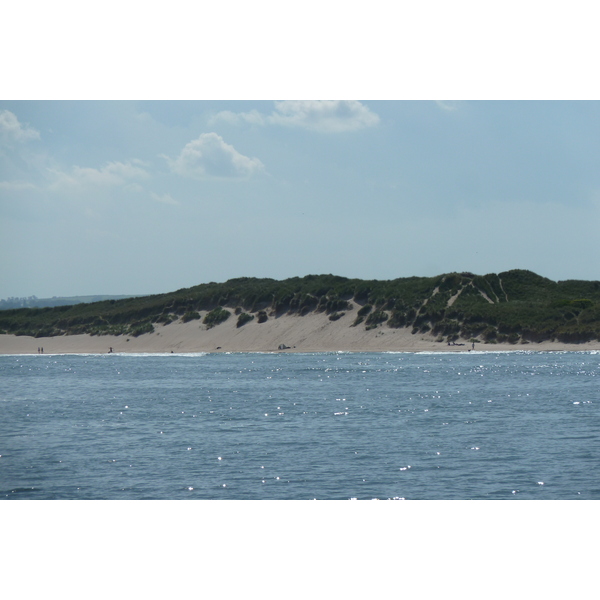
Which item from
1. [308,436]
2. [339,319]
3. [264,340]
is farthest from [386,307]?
[308,436]

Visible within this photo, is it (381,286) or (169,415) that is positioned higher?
(381,286)

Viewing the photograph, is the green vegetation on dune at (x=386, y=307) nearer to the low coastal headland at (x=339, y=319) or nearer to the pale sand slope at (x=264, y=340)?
the low coastal headland at (x=339, y=319)

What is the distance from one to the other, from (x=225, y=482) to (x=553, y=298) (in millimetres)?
86373

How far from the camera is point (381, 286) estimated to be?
10200 centimetres

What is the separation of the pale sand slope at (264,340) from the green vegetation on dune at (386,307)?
127cm

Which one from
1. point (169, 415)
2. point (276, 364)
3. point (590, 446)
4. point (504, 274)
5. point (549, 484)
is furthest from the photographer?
point (504, 274)

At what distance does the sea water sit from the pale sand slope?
30.9m

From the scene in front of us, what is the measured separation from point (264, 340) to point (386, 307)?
15.8m

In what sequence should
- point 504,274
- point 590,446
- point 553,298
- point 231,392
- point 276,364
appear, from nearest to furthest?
point 590,446 < point 231,392 < point 276,364 < point 553,298 < point 504,274

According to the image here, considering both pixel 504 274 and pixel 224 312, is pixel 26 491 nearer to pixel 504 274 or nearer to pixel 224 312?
pixel 224 312

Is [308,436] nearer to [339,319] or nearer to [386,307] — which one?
[386,307]

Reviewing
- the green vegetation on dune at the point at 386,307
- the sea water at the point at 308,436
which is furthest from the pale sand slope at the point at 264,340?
the sea water at the point at 308,436

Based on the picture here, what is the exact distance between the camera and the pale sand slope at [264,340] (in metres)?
87.8

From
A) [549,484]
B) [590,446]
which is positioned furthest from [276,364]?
[549,484]
